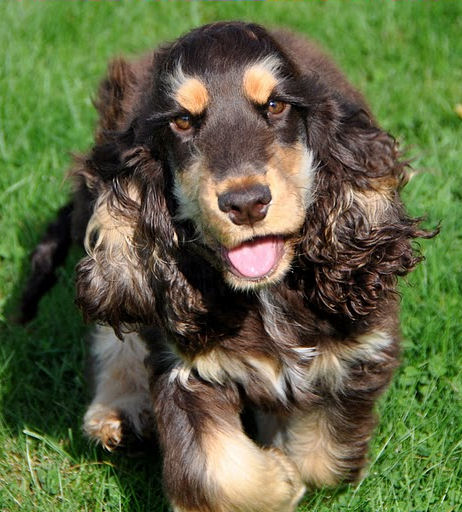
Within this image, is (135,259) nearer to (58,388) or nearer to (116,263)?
(116,263)

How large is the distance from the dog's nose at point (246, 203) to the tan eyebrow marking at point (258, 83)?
1.17ft

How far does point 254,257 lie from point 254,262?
15mm

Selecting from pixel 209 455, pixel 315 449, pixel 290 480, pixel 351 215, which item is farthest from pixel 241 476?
pixel 351 215

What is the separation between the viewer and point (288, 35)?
420 cm

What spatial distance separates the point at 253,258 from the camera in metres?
3.04

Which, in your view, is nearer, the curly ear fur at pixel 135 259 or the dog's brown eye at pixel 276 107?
the dog's brown eye at pixel 276 107

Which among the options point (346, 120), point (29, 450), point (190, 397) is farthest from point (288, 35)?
point (29, 450)

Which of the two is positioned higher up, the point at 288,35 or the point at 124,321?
the point at 288,35

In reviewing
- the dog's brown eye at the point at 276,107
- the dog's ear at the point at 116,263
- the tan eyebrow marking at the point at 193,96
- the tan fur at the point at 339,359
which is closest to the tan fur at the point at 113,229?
the dog's ear at the point at 116,263

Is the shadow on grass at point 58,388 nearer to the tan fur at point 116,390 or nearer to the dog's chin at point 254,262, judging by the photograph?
the tan fur at point 116,390

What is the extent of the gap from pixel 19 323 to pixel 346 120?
1.97m

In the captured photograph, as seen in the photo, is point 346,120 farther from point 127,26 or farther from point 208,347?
point 127,26

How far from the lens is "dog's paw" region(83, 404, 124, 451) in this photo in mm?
3916

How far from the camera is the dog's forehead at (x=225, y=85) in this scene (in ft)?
10.2
